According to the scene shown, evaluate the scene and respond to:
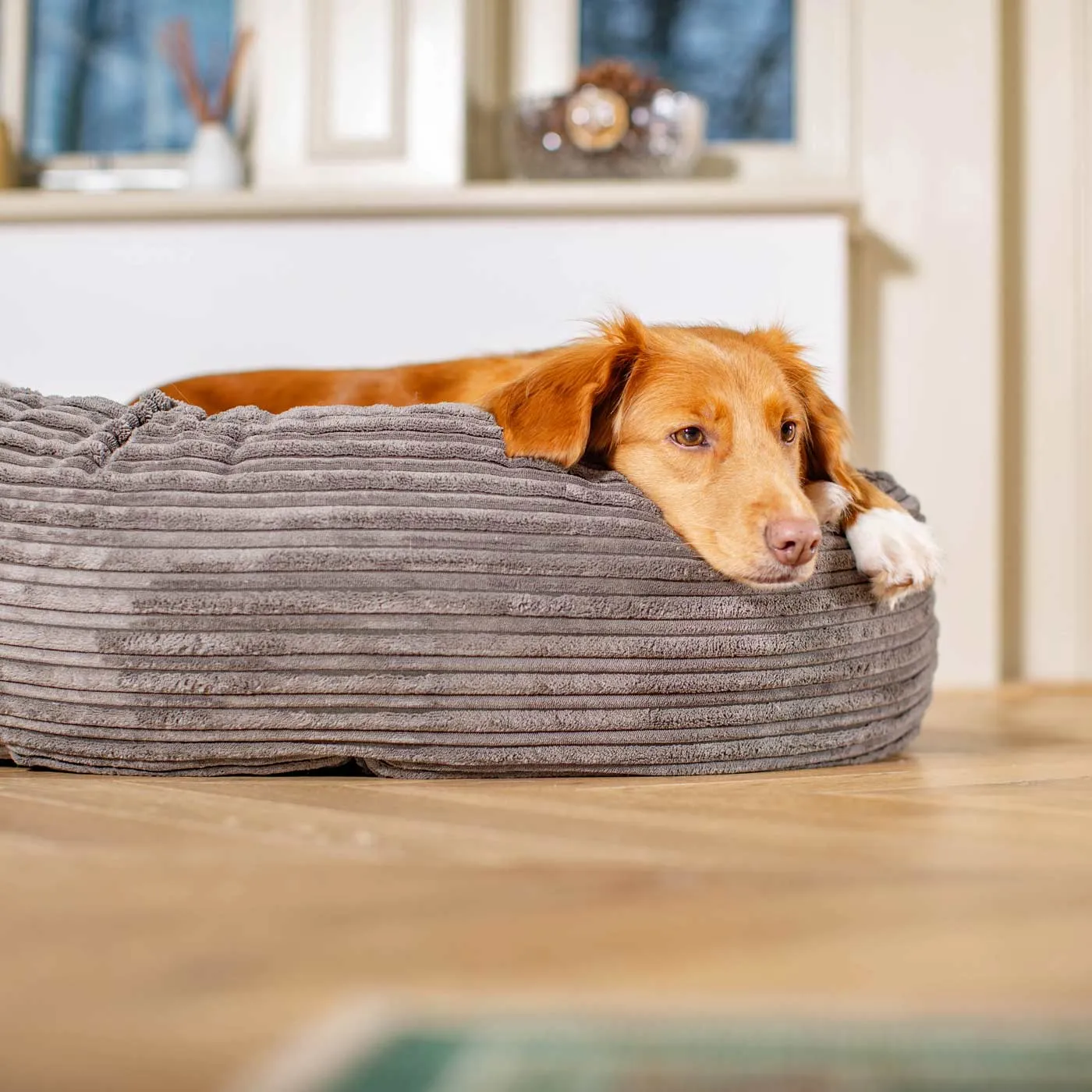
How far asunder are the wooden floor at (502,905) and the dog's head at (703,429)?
0.34 metres

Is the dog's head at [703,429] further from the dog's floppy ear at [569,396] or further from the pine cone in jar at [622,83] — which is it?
the pine cone in jar at [622,83]

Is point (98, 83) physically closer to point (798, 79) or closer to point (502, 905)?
point (798, 79)

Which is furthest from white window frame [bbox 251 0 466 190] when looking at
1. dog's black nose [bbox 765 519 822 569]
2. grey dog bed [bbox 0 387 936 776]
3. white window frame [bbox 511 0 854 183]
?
dog's black nose [bbox 765 519 822 569]

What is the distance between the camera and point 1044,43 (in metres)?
4.03

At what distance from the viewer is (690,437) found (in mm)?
1864

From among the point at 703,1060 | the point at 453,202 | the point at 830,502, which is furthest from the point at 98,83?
the point at 703,1060

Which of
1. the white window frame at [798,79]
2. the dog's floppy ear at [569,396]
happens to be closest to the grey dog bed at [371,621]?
the dog's floppy ear at [569,396]

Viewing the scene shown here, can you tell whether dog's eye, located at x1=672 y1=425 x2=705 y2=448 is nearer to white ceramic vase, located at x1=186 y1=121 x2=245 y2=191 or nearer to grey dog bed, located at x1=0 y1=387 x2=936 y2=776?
grey dog bed, located at x1=0 y1=387 x2=936 y2=776

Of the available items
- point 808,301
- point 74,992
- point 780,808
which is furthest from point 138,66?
point 74,992

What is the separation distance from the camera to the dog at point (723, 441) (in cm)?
168

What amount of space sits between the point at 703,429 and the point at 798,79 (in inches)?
103

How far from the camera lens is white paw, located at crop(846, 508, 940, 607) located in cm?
177

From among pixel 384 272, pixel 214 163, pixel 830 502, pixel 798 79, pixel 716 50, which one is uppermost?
pixel 716 50

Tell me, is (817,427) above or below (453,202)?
below
